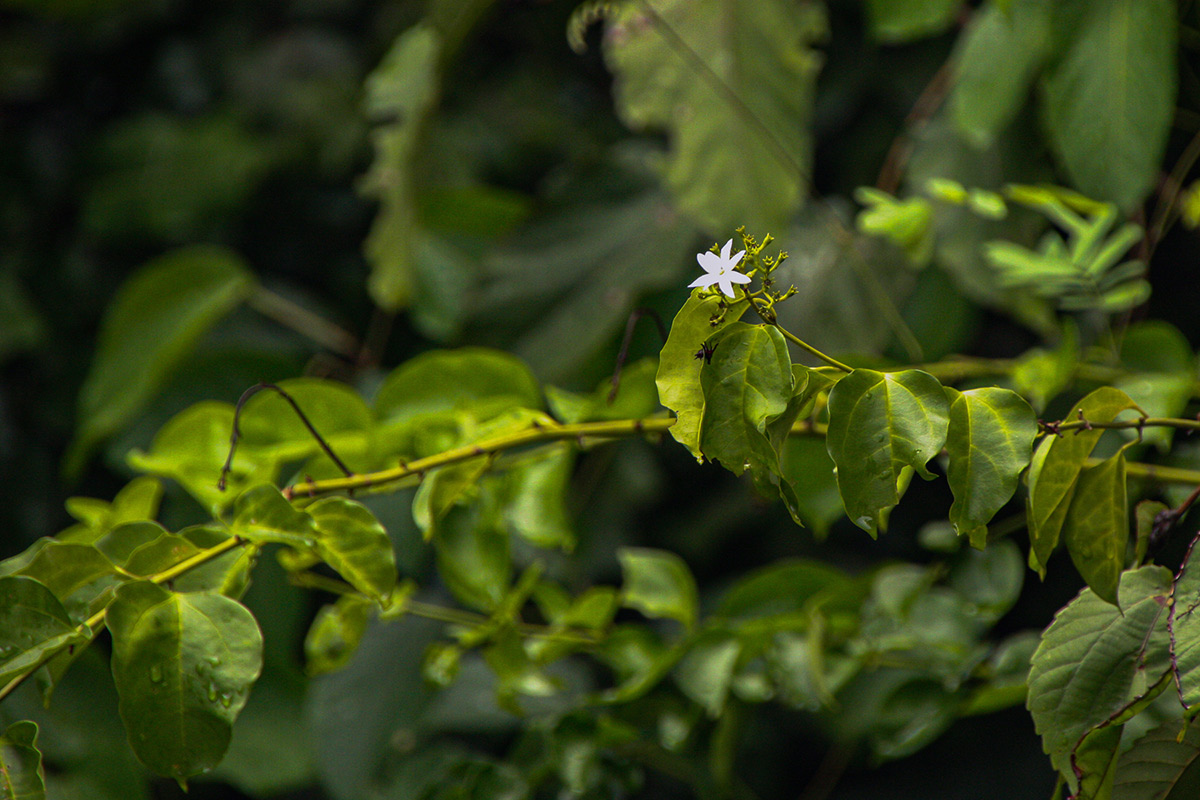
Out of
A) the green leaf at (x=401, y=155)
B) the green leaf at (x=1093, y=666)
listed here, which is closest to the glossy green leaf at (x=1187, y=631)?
the green leaf at (x=1093, y=666)

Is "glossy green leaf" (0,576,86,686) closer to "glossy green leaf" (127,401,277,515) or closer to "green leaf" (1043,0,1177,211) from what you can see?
"glossy green leaf" (127,401,277,515)

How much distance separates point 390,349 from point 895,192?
0.47 metres

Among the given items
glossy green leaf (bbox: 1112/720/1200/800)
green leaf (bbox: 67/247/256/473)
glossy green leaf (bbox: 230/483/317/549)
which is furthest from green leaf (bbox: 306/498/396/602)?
green leaf (bbox: 67/247/256/473)

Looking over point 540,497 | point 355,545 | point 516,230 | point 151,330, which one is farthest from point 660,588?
point 151,330

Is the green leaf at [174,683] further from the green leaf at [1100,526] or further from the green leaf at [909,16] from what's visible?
the green leaf at [909,16]

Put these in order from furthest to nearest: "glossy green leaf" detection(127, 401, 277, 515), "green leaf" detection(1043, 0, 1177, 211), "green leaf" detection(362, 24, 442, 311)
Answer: "green leaf" detection(362, 24, 442, 311), "green leaf" detection(1043, 0, 1177, 211), "glossy green leaf" detection(127, 401, 277, 515)

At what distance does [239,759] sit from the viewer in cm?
63

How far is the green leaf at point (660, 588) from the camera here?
0.42 meters

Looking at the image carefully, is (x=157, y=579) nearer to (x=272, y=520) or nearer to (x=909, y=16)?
(x=272, y=520)

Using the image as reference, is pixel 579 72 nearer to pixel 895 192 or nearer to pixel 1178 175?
pixel 895 192

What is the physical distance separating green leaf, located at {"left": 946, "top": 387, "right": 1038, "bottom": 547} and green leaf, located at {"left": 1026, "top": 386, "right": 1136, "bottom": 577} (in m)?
0.02

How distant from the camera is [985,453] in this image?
21 cm

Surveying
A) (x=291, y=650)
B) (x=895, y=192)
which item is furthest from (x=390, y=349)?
(x=895, y=192)

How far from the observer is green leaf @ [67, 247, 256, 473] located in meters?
0.63
